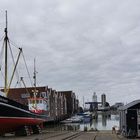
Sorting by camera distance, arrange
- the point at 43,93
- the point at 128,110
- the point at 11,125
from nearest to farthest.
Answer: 1. the point at 11,125
2. the point at 128,110
3. the point at 43,93

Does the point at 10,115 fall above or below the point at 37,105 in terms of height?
below

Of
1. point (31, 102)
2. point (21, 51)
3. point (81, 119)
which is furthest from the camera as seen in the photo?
point (81, 119)

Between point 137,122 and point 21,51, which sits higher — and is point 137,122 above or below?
below

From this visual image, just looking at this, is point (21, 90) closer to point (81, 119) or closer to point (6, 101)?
point (81, 119)

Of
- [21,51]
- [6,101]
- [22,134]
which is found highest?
[21,51]

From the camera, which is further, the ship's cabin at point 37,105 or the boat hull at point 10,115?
the ship's cabin at point 37,105

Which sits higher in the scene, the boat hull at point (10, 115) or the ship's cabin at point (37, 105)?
the ship's cabin at point (37, 105)

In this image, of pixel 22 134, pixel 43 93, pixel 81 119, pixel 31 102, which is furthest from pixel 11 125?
pixel 81 119

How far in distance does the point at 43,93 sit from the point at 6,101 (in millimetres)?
90657

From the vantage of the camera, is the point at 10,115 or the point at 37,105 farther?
the point at 37,105

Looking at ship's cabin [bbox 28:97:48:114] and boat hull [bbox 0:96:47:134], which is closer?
boat hull [bbox 0:96:47:134]

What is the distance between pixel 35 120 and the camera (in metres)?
69.2

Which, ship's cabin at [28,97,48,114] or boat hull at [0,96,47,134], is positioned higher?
ship's cabin at [28,97,48,114]

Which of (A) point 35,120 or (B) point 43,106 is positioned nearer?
(A) point 35,120
